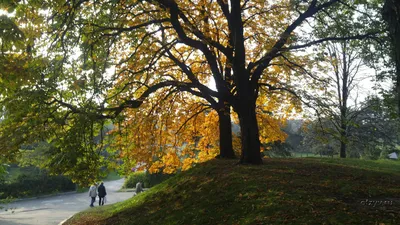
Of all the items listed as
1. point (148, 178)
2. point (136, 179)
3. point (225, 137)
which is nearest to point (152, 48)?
point (225, 137)

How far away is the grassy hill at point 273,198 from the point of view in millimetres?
5527

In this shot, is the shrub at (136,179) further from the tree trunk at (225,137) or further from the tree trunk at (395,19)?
the tree trunk at (395,19)

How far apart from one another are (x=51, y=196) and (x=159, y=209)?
26.9m

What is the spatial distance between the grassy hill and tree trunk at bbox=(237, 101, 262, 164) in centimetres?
59

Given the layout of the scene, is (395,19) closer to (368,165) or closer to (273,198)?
(273,198)

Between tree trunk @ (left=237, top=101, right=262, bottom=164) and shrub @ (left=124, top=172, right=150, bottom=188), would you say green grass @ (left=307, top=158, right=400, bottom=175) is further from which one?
shrub @ (left=124, top=172, right=150, bottom=188)

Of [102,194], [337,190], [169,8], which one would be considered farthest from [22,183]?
[337,190]

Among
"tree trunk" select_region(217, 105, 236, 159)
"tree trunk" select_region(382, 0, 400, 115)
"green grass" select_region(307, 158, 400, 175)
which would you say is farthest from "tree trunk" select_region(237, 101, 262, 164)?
"tree trunk" select_region(382, 0, 400, 115)

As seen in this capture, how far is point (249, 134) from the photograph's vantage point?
10.2m

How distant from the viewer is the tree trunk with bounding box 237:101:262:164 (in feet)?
33.5

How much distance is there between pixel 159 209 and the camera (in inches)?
360

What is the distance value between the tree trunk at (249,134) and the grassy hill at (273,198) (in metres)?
0.59

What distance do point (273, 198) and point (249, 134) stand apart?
364 centimetres

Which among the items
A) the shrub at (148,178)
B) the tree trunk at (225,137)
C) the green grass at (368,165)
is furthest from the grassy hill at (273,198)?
the shrub at (148,178)
